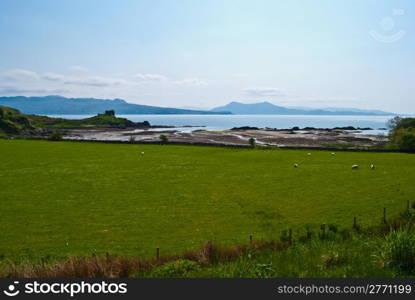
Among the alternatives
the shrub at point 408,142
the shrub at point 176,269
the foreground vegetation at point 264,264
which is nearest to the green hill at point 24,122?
the shrub at point 408,142

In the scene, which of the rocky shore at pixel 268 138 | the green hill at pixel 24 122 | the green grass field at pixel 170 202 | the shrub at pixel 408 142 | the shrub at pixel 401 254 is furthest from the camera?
the green hill at pixel 24 122

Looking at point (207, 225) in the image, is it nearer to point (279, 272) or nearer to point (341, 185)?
point (279, 272)

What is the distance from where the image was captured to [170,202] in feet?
70.7

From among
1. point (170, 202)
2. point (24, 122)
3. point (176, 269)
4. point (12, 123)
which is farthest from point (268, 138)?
point (24, 122)

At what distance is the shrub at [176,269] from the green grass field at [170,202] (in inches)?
164

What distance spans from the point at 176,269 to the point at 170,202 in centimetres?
1256

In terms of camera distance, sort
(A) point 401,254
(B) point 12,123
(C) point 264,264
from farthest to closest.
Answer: (B) point 12,123 < (C) point 264,264 < (A) point 401,254

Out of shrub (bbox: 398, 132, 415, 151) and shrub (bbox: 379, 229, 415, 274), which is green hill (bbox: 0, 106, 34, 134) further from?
shrub (bbox: 379, 229, 415, 274)

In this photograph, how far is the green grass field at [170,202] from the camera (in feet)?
49.0

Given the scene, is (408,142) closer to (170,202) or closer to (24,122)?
(170,202)

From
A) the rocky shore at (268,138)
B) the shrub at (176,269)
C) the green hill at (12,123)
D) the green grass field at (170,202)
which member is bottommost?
the green grass field at (170,202)

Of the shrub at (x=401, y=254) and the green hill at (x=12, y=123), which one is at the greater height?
the green hill at (x=12, y=123)

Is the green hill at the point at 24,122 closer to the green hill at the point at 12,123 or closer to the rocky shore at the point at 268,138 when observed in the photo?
the green hill at the point at 12,123

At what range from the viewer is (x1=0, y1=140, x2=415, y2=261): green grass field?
14.9 m
